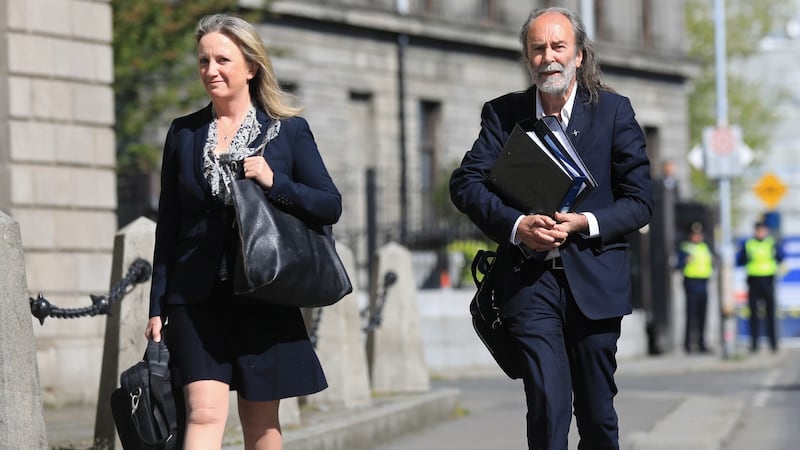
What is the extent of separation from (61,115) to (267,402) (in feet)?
26.1

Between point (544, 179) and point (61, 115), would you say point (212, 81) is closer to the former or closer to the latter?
point (544, 179)

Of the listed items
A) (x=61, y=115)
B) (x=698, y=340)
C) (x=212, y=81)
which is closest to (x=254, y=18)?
(x=698, y=340)

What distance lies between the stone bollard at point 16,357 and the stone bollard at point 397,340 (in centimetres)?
652

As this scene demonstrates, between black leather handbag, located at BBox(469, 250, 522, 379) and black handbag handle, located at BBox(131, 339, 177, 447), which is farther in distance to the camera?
black leather handbag, located at BBox(469, 250, 522, 379)

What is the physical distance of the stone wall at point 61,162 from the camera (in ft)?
42.5

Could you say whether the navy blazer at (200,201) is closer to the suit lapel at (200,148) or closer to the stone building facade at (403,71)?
the suit lapel at (200,148)

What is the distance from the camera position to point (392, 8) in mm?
32062

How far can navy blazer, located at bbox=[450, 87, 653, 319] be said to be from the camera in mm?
6008

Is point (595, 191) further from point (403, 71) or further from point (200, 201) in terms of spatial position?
point (403, 71)

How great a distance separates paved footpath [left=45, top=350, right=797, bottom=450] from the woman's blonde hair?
2.72m

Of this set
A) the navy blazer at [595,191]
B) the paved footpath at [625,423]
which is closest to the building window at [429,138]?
the paved footpath at [625,423]

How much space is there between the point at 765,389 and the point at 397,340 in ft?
16.4

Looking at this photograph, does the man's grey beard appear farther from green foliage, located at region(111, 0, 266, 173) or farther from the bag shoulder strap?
green foliage, located at region(111, 0, 266, 173)

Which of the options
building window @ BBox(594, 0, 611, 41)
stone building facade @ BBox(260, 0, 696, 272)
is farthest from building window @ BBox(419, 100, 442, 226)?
building window @ BBox(594, 0, 611, 41)
